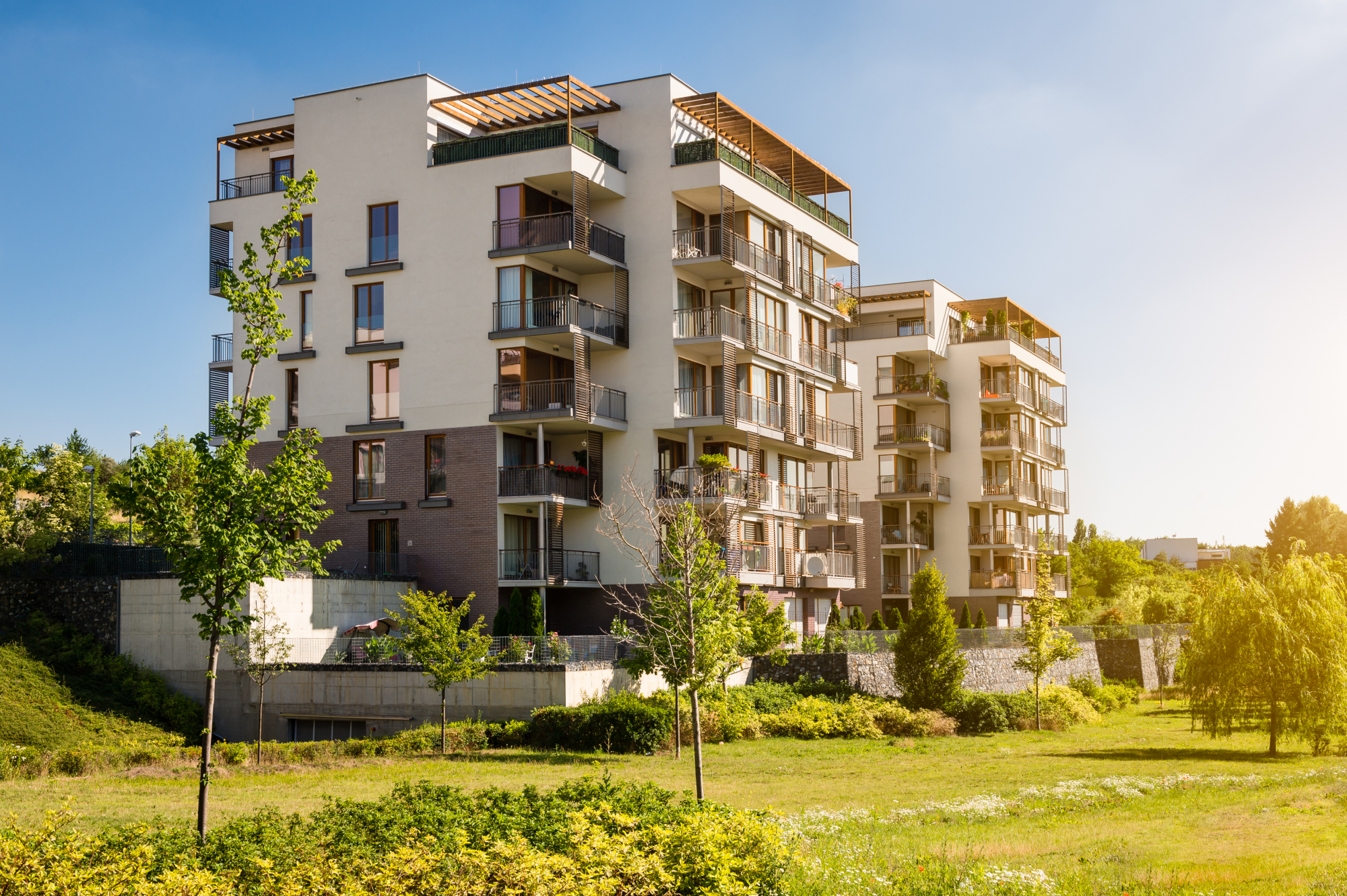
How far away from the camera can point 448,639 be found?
95.3 ft

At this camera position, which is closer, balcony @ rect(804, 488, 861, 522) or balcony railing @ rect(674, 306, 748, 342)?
balcony railing @ rect(674, 306, 748, 342)

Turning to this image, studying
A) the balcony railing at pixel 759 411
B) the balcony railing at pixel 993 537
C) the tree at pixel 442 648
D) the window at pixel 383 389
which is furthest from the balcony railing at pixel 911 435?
the tree at pixel 442 648

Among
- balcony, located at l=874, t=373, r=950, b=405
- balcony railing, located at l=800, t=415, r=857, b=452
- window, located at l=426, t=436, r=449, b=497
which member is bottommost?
window, located at l=426, t=436, r=449, b=497

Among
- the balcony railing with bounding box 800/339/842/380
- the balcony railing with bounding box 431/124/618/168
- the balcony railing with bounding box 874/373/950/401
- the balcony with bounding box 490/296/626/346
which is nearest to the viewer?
the balcony with bounding box 490/296/626/346

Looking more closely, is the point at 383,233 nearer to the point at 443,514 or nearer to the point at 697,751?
the point at 443,514

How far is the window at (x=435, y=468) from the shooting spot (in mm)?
41188

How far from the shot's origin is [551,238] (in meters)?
40.5

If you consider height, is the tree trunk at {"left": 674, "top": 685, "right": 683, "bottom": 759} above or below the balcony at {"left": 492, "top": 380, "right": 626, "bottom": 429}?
below

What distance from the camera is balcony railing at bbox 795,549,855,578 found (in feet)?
153

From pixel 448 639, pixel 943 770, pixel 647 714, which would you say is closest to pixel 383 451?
pixel 448 639

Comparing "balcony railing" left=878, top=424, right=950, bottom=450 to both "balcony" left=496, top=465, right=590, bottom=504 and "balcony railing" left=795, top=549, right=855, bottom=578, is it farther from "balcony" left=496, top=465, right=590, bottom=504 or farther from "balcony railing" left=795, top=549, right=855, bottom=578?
"balcony" left=496, top=465, right=590, bottom=504

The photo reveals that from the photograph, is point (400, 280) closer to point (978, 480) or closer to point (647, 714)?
point (647, 714)

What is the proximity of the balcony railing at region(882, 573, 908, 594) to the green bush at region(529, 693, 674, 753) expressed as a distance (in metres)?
34.9

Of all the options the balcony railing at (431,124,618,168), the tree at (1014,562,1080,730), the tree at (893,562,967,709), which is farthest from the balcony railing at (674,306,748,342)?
the tree at (1014,562,1080,730)
